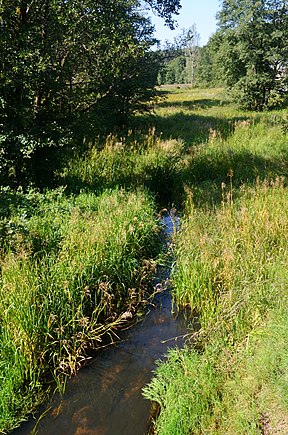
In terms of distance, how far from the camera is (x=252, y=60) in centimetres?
2205

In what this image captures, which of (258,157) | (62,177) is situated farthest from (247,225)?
(258,157)

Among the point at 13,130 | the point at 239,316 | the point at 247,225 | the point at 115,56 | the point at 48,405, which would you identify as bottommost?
the point at 48,405

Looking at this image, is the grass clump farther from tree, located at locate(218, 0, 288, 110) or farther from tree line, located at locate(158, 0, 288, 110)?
tree, located at locate(218, 0, 288, 110)

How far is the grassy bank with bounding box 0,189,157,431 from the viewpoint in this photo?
339 centimetres

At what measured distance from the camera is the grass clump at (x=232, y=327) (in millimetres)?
2699

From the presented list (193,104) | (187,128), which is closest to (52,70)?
(187,128)

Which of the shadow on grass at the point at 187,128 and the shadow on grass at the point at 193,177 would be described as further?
the shadow on grass at the point at 187,128

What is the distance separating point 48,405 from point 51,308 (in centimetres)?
90

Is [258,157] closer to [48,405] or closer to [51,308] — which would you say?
[51,308]

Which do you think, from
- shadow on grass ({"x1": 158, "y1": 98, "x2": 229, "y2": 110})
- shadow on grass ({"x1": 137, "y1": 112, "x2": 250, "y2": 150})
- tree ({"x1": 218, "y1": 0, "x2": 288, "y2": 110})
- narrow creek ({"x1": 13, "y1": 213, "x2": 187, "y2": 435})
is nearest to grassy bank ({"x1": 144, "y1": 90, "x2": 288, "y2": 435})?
narrow creek ({"x1": 13, "y1": 213, "x2": 187, "y2": 435})

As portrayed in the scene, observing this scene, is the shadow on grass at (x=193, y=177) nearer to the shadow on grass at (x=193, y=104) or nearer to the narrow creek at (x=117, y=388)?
the narrow creek at (x=117, y=388)

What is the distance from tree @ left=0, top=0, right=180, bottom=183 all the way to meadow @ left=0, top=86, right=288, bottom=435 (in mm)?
962

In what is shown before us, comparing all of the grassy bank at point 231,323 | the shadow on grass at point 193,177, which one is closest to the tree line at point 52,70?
the shadow on grass at point 193,177

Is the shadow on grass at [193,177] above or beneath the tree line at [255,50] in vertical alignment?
beneath
